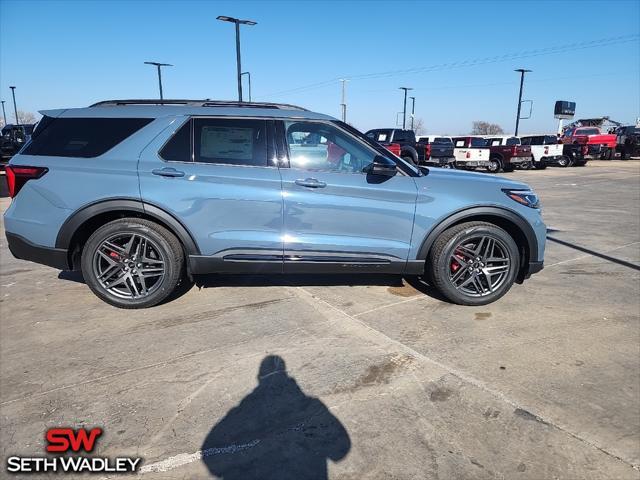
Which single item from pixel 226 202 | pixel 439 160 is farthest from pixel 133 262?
pixel 439 160

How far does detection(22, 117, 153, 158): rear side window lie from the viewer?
3.81 meters

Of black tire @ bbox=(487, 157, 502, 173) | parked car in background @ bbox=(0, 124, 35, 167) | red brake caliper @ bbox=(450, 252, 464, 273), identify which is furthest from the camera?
black tire @ bbox=(487, 157, 502, 173)

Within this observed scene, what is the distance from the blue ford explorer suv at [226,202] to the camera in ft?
12.3

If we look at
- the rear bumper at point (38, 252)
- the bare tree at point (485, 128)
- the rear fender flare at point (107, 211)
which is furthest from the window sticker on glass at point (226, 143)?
the bare tree at point (485, 128)

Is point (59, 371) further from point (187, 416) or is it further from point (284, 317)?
point (284, 317)

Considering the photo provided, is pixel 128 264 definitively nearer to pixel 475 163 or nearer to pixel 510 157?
pixel 475 163

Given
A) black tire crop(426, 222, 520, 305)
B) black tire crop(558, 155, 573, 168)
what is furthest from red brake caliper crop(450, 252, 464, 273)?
black tire crop(558, 155, 573, 168)

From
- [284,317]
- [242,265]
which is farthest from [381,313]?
[242,265]

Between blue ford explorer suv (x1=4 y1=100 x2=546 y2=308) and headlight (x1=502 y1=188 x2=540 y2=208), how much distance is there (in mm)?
15

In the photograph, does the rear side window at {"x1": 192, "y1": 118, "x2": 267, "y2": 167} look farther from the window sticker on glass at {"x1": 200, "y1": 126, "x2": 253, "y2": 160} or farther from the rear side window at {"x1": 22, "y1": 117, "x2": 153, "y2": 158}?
the rear side window at {"x1": 22, "y1": 117, "x2": 153, "y2": 158}

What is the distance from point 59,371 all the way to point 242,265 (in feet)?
5.24

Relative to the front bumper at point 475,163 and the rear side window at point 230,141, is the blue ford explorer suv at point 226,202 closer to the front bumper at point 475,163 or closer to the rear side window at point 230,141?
the rear side window at point 230,141

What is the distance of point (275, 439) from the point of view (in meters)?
2.29
